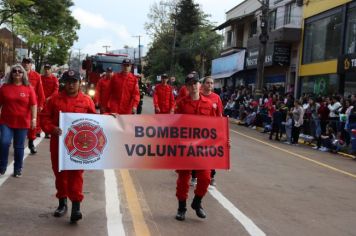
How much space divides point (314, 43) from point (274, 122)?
10.9 meters

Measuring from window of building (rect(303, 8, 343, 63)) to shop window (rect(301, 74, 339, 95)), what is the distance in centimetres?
99

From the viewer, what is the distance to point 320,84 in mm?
29375

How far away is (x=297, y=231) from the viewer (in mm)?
6832

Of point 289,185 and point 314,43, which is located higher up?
point 314,43

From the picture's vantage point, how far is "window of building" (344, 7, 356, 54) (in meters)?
26.0

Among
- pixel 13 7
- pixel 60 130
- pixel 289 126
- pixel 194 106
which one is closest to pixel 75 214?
pixel 60 130

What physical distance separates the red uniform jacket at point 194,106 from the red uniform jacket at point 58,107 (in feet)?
4.12

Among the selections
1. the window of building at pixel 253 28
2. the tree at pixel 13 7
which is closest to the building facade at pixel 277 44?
the window of building at pixel 253 28

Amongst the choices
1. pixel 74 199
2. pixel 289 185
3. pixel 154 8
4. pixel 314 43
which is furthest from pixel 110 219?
pixel 154 8

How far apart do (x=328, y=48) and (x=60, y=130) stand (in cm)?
2450

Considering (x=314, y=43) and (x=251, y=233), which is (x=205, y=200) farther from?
(x=314, y=43)

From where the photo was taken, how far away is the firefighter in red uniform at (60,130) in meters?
6.48

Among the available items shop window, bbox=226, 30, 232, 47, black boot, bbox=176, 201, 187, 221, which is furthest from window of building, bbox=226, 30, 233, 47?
black boot, bbox=176, 201, 187, 221

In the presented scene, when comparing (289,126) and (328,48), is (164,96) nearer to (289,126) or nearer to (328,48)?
(289,126)
